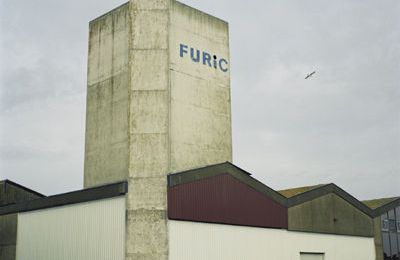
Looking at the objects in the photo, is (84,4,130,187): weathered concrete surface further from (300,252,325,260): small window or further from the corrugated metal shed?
(300,252,325,260): small window

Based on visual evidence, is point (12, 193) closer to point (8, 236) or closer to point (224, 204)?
point (8, 236)

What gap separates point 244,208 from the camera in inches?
1379

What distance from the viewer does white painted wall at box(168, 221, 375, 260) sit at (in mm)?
31000

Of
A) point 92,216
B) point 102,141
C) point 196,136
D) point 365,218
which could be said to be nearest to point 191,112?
point 196,136

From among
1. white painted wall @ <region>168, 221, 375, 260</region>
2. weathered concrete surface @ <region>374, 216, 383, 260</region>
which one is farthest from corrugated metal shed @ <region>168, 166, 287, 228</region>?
weathered concrete surface @ <region>374, 216, 383, 260</region>

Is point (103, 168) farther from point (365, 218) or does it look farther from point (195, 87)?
point (365, 218)

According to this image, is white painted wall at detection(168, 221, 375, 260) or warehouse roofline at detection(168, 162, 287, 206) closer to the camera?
white painted wall at detection(168, 221, 375, 260)

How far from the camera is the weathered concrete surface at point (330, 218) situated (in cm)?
3891

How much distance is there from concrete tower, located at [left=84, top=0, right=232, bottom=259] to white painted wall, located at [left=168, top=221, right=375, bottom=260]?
4.24 feet

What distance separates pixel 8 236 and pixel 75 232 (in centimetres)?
797

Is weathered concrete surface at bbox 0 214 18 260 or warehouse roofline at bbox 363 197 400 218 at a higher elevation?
warehouse roofline at bbox 363 197 400 218

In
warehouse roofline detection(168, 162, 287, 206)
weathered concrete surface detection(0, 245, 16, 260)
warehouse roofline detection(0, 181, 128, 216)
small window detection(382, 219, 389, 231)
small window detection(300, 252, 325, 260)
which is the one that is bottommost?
small window detection(300, 252, 325, 260)

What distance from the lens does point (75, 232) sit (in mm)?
33125

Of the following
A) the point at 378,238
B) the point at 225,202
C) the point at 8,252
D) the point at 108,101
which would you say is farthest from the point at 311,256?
the point at 8,252
